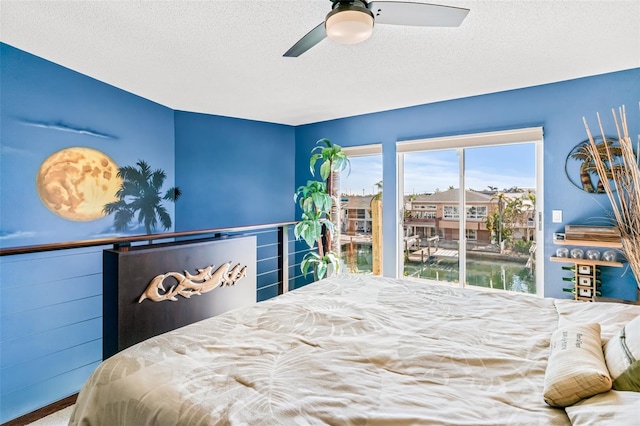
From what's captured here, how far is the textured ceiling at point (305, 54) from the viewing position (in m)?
1.89

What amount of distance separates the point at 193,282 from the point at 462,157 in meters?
2.88

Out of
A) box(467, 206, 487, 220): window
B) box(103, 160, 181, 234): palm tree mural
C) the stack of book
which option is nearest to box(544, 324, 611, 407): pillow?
the stack of book

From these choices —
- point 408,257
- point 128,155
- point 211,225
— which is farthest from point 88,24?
point 408,257

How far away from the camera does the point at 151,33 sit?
2.12 m

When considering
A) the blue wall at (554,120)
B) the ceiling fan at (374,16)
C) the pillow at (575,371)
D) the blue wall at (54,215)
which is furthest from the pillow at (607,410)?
the blue wall at (54,215)

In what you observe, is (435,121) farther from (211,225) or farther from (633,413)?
(633,413)

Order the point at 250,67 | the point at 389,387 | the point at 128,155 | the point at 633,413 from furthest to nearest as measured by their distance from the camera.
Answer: the point at 128,155 → the point at 250,67 → the point at 389,387 → the point at 633,413

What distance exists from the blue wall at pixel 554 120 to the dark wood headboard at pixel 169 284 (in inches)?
91.6

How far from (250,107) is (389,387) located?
335 cm

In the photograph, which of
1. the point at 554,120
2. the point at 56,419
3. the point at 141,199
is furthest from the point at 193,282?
the point at 554,120

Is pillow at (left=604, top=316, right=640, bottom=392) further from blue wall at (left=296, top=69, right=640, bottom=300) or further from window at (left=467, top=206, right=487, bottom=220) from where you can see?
window at (left=467, top=206, right=487, bottom=220)

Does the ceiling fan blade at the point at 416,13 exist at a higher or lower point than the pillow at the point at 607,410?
higher

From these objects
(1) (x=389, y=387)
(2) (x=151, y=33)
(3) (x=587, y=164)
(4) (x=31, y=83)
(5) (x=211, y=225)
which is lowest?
(1) (x=389, y=387)

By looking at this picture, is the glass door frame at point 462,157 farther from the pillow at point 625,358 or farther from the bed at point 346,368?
the pillow at point 625,358
